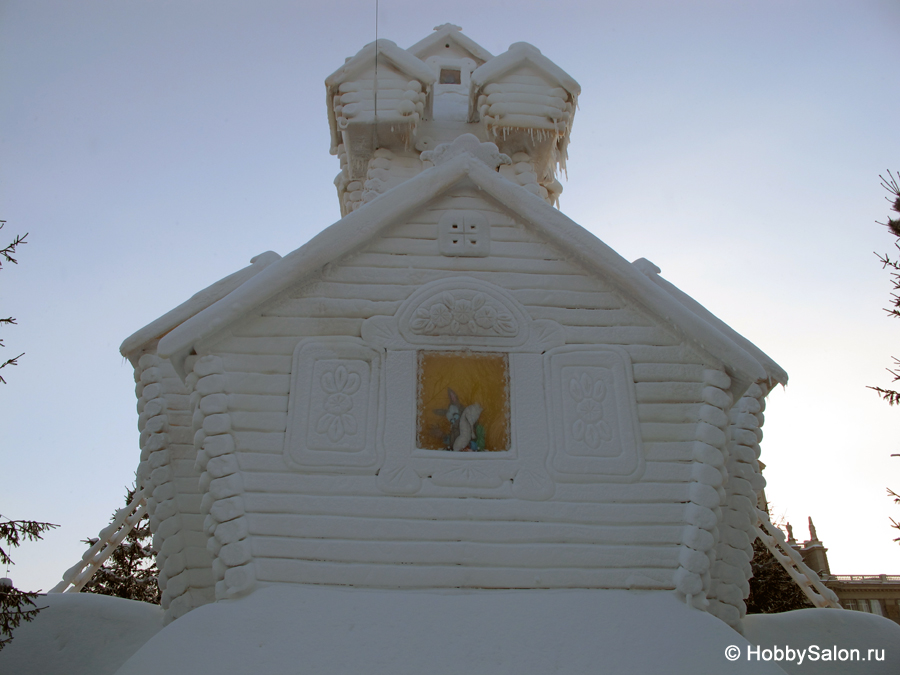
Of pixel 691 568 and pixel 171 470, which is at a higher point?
pixel 171 470

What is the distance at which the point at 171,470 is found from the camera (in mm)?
7754

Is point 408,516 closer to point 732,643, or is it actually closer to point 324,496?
point 324,496

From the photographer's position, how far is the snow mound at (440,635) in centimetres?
518

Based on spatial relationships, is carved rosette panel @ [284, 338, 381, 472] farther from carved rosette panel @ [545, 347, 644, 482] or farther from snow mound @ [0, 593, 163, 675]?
snow mound @ [0, 593, 163, 675]

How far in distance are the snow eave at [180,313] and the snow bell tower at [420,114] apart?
4.19 metres

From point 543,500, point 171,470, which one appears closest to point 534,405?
point 543,500

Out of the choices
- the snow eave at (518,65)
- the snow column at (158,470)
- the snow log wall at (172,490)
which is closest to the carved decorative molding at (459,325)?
the snow log wall at (172,490)

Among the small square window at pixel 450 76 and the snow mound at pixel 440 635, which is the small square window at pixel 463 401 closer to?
the snow mound at pixel 440 635

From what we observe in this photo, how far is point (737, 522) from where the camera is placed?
7.39 meters

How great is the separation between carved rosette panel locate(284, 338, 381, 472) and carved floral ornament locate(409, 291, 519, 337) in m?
0.58

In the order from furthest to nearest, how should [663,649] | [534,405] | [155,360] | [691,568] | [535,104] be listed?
[535,104], [155,360], [534,405], [691,568], [663,649]

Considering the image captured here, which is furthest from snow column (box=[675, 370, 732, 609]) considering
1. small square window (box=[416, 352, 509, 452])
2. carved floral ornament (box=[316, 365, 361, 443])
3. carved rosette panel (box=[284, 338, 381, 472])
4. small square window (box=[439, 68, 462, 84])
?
small square window (box=[439, 68, 462, 84])

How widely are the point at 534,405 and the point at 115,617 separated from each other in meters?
5.07

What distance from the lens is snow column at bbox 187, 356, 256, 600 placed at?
5.94 metres
